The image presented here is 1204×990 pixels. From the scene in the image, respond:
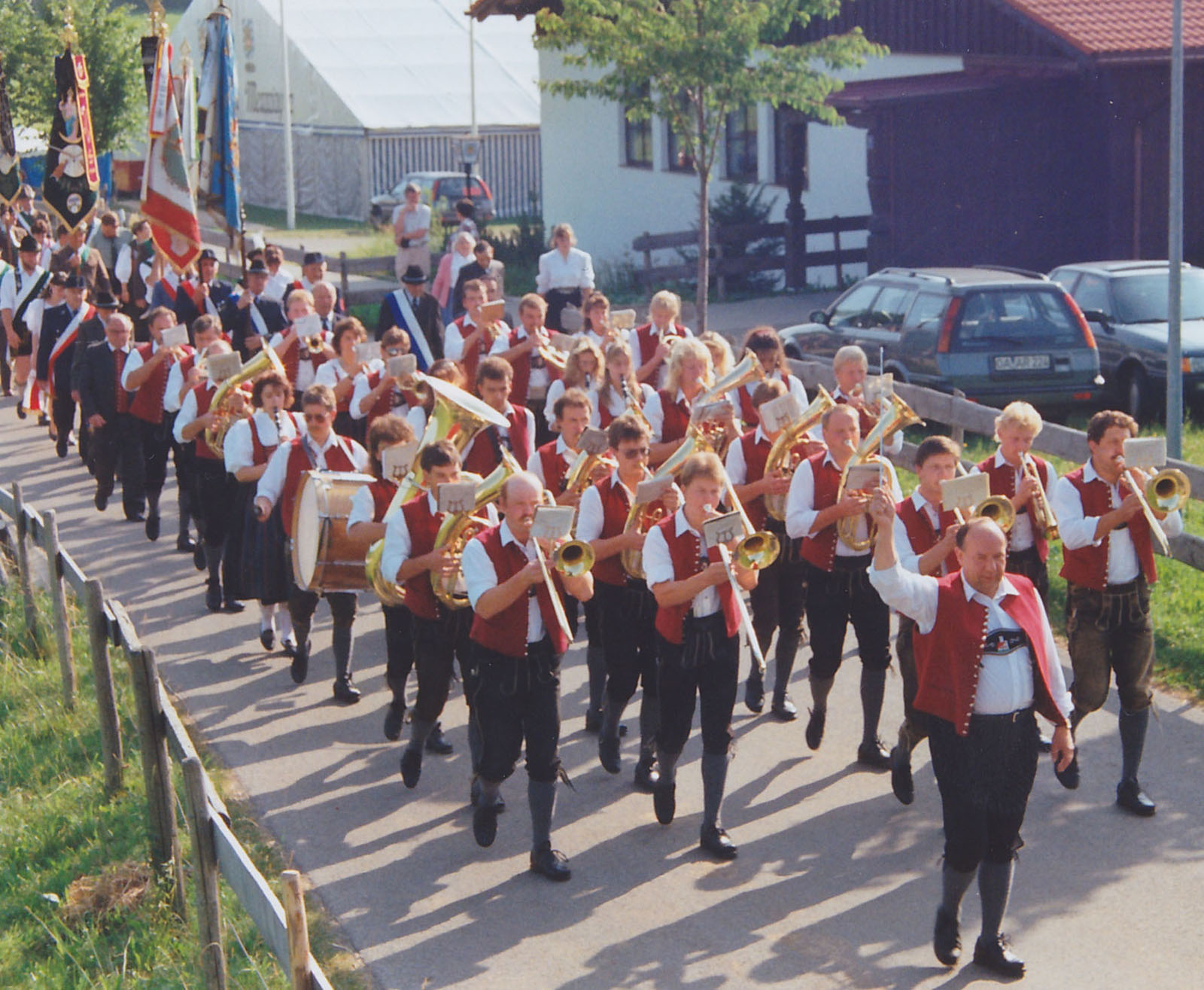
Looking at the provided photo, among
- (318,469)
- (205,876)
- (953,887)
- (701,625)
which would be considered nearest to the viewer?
(205,876)

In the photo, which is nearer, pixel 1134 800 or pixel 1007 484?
pixel 1134 800

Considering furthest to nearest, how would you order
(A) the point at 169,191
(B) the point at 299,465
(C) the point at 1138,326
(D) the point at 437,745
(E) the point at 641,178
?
(E) the point at 641,178 → (C) the point at 1138,326 → (A) the point at 169,191 → (B) the point at 299,465 → (D) the point at 437,745

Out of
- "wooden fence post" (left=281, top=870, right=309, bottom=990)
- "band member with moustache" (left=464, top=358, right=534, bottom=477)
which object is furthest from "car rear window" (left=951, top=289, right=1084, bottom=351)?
"wooden fence post" (left=281, top=870, right=309, bottom=990)

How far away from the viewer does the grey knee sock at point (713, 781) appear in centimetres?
744

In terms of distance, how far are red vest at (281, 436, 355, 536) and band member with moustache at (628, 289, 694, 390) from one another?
2.85m

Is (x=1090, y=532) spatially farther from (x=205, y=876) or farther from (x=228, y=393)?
(x=228, y=393)

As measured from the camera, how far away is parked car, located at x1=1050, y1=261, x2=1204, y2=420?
1587 cm

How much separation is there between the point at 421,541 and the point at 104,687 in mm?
1756

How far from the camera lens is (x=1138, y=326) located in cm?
1630

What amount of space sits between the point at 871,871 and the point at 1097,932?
39.9 inches

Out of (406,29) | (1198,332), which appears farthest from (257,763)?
(406,29)

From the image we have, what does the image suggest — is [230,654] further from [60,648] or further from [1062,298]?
[1062,298]

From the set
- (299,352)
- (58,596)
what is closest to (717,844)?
(58,596)

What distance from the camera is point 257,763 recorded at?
884cm
